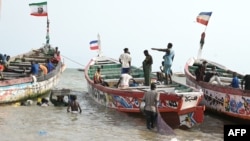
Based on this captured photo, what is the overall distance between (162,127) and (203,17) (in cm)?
1163

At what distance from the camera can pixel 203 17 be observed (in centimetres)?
2141

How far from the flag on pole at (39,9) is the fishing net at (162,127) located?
16898 mm

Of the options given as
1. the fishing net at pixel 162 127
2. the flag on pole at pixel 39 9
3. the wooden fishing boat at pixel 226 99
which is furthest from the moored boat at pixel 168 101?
the flag on pole at pixel 39 9

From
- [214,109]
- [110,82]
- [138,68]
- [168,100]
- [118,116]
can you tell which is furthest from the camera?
[138,68]

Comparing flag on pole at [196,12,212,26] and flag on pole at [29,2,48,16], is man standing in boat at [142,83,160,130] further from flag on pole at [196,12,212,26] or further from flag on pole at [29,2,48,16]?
flag on pole at [29,2,48,16]

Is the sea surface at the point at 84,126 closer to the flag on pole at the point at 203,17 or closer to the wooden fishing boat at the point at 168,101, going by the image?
the wooden fishing boat at the point at 168,101

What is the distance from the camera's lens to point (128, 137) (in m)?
10.8

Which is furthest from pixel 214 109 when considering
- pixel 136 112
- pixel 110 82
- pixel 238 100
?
pixel 110 82

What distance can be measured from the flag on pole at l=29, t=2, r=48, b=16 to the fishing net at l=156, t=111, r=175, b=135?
1690 centimetres

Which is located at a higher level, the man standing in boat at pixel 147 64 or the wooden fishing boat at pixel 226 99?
the man standing in boat at pixel 147 64

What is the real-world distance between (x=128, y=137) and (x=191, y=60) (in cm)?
Result: 1079

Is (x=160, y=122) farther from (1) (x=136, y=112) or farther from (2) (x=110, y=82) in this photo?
(2) (x=110, y=82)

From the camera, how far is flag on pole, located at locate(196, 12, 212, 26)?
2114 cm

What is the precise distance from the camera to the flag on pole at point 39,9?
2606 cm
